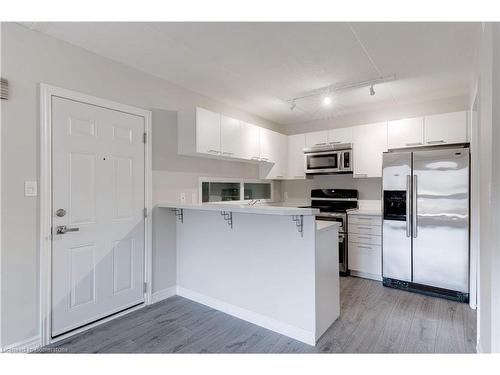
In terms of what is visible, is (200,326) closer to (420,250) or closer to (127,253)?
(127,253)

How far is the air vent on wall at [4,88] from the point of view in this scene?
75.4 inches

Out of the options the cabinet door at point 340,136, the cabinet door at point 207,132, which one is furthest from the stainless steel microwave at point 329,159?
the cabinet door at point 207,132

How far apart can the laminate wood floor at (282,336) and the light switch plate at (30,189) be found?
122 centimetres

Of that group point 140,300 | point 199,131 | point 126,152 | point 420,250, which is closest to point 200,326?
point 140,300

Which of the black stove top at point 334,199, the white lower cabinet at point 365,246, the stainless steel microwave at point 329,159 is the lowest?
the white lower cabinet at point 365,246

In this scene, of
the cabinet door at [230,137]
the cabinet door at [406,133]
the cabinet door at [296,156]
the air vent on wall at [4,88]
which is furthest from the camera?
the cabinet door at [296,156]

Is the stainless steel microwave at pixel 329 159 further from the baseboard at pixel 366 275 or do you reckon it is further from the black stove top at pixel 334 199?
the baseboard at pixel 366 275

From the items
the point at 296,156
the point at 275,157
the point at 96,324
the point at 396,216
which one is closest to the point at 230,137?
the point at 275,157

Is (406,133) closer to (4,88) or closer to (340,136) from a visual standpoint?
(340,136)

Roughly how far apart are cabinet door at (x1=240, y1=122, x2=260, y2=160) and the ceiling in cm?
50

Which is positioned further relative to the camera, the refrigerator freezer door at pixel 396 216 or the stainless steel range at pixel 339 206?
the stainless steel range at pixel 339 206

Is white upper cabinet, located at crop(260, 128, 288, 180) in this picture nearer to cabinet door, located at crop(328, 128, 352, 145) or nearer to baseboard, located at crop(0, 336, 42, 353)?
cabinet door, located at crop(328, 128, 352, 145)

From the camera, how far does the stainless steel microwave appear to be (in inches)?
159
